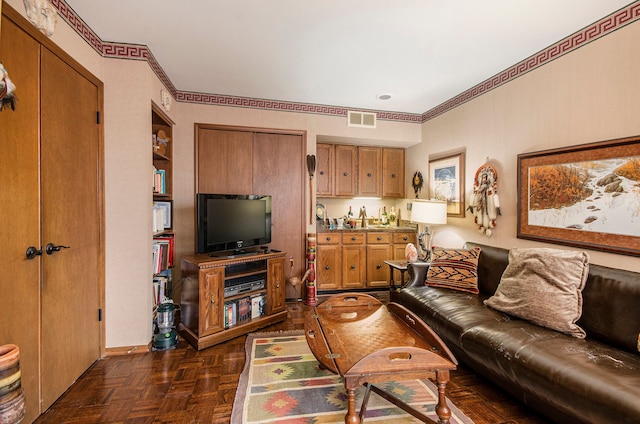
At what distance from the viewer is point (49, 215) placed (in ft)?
6.01

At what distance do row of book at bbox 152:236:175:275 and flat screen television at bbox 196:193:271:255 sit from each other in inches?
15.5

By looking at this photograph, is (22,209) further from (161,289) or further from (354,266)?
(354,266)

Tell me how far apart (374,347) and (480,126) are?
277 centimetres

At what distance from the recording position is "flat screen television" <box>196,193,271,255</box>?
2.82 meters

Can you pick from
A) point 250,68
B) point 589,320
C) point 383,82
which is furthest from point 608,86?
point 250,68

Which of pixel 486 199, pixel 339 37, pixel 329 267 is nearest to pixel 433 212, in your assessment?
pixel 486 199

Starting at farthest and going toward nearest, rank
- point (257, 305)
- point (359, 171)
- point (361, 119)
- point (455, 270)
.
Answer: point (359, 171), point (361, 119), point (257, 305), point (455, 270)

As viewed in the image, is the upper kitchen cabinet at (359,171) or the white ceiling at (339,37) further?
the upper kitchen cabinet at (359,171)

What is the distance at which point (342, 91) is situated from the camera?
3473 millimetres

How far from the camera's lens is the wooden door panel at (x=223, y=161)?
364 centimetres

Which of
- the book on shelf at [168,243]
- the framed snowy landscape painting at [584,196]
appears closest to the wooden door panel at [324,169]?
the book on shelf at [168,243]

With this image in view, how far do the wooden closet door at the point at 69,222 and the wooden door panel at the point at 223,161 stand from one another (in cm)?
130

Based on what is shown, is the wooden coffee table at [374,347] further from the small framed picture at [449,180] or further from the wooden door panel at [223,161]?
the wooden door panel at [223,161]

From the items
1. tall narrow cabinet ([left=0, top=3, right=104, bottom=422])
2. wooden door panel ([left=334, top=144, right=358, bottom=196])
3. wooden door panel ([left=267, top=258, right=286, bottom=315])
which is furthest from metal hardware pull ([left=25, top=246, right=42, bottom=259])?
wooden door panel ([left=334, top=144, right=358, bottom=196])
